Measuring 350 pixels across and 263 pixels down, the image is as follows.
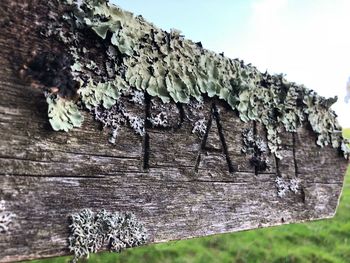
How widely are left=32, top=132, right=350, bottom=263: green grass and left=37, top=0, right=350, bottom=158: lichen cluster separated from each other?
3200 mm

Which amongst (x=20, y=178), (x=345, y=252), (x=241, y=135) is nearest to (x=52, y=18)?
(x=20, y=178)

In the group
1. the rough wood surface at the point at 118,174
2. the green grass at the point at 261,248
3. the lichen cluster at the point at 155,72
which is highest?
the lichen cluster at the point at 155,72

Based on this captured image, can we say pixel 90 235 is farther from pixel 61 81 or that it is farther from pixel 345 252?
pixel 345 252

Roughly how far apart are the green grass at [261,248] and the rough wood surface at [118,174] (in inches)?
127

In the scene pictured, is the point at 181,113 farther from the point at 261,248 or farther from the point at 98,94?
the point at 261,248

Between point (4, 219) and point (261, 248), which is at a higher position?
point (4, 219)

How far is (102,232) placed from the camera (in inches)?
59.1

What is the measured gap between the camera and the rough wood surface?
50.9 inches

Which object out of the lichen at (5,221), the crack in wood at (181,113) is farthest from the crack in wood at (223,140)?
the lichen at (5,221)

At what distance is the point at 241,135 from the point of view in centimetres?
208

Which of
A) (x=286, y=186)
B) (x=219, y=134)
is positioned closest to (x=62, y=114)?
(x=219, y=134)

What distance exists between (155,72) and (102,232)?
70 centimetres

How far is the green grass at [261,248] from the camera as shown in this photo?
5469 mm

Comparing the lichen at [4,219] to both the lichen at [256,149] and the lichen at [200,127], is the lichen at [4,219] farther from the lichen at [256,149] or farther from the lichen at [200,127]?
the lichen at [256,149]
